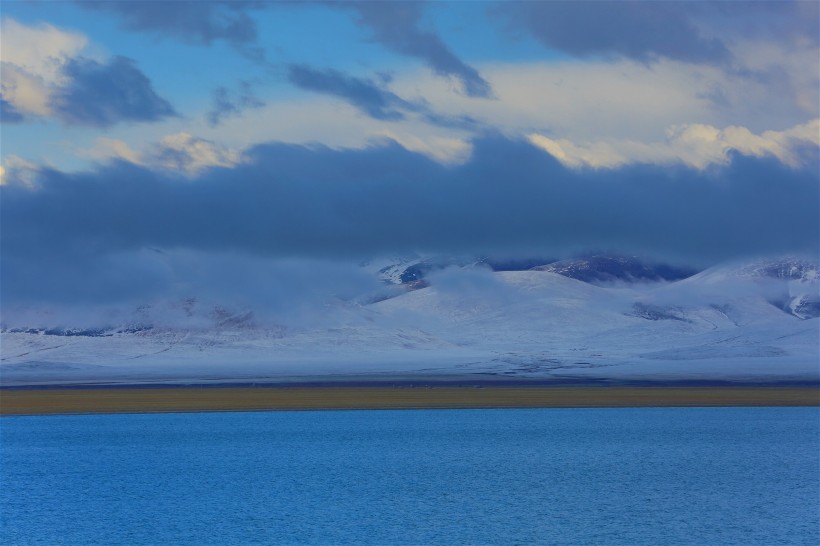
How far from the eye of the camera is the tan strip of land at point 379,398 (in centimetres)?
9450

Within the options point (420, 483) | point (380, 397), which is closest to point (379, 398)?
→ point (380, 397)

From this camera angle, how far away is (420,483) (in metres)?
45.3

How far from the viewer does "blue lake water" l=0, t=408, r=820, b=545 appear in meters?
35.0

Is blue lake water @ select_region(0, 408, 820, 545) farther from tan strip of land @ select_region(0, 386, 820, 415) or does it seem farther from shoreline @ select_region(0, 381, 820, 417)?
tan strip of land @ select_region(0, 386, 820, 415)

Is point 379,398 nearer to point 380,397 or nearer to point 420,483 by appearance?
point 380,397

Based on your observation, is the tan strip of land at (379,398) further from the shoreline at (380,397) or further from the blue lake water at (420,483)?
the blue lake water at (420,483)

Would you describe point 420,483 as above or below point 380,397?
below

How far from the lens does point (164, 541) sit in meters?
34.3

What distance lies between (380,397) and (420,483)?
62.2 metres

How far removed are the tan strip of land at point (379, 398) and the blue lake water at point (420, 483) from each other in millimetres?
18598

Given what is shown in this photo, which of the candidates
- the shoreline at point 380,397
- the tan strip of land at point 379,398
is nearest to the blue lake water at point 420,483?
the shoreline at point 380,397

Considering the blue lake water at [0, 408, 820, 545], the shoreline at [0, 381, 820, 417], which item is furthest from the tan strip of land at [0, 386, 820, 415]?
the blue lake water at [0, 408, 820, 545]

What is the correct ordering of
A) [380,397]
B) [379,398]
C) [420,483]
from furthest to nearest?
[380,397]
[379,398]
[420,483]

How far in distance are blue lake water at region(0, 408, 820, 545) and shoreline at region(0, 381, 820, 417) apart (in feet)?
59.2
